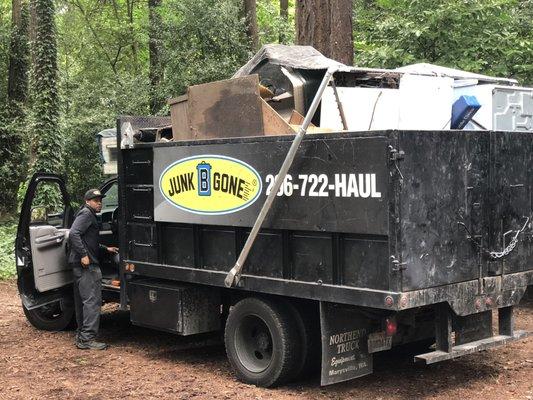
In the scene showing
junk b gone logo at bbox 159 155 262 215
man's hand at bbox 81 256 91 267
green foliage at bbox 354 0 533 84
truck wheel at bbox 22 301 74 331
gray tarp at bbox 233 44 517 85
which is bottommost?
truck wheel at bbox 22 301 74 331

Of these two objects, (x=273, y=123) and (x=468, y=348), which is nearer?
(x=468, y=348)

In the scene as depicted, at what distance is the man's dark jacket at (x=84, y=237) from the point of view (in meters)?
7.72

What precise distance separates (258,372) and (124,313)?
4.21 metres

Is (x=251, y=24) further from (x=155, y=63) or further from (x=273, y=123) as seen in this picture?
(x=273, y=123)

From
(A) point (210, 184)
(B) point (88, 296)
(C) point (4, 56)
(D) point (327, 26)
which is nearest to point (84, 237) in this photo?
(B) point (88, 296)

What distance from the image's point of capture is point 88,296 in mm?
7812

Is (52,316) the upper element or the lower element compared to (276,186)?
lower

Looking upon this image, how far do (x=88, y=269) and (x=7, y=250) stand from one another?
29.7 ft

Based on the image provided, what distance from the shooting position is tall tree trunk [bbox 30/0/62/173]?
16.2 metres

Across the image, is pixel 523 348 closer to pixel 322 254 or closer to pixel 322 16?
pixel 322 254

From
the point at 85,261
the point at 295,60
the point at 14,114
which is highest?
the point at 14,114

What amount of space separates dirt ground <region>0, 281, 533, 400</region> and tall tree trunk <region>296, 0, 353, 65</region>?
15.3 feet

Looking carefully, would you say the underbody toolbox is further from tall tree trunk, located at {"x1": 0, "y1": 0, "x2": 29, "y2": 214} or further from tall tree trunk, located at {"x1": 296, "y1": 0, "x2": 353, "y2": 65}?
tall tree trunk, located at {"x1": 0, "y1": 0, "x2": 29, "y2": 214}

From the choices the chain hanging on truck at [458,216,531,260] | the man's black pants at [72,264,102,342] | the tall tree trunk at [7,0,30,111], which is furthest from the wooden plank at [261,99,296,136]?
the tall tree trunk at [7,0,30,111]
